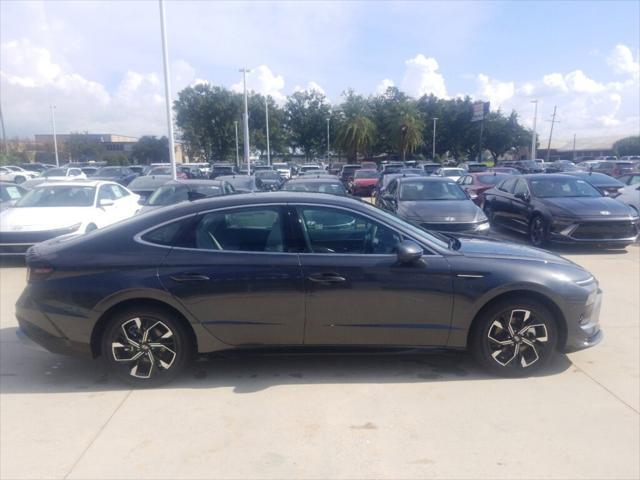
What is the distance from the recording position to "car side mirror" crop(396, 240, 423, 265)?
401cm

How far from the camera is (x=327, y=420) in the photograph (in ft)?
11.9

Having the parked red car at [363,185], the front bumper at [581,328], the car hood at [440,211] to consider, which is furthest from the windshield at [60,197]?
the parked red car at [363,185]

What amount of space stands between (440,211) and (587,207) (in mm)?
2957

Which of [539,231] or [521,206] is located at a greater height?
[521,206]

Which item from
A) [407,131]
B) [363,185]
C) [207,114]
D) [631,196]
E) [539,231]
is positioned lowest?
[363,185]

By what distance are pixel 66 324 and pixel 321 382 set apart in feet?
7.01

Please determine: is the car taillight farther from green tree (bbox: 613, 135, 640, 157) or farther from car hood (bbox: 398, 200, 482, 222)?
green tree (bbox: 613, 135, 640, 157)

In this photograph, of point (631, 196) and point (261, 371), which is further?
point (631, 196)

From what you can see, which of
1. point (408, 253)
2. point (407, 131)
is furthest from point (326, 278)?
point (407, 131)

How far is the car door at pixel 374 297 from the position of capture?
4074mm

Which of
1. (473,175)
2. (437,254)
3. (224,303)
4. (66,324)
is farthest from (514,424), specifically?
(473,175)

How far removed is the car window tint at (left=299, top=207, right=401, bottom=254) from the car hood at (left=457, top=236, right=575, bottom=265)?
0.71m

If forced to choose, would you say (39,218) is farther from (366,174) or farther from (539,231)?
(366,174)

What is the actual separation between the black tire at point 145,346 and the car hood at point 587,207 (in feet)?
27.8
